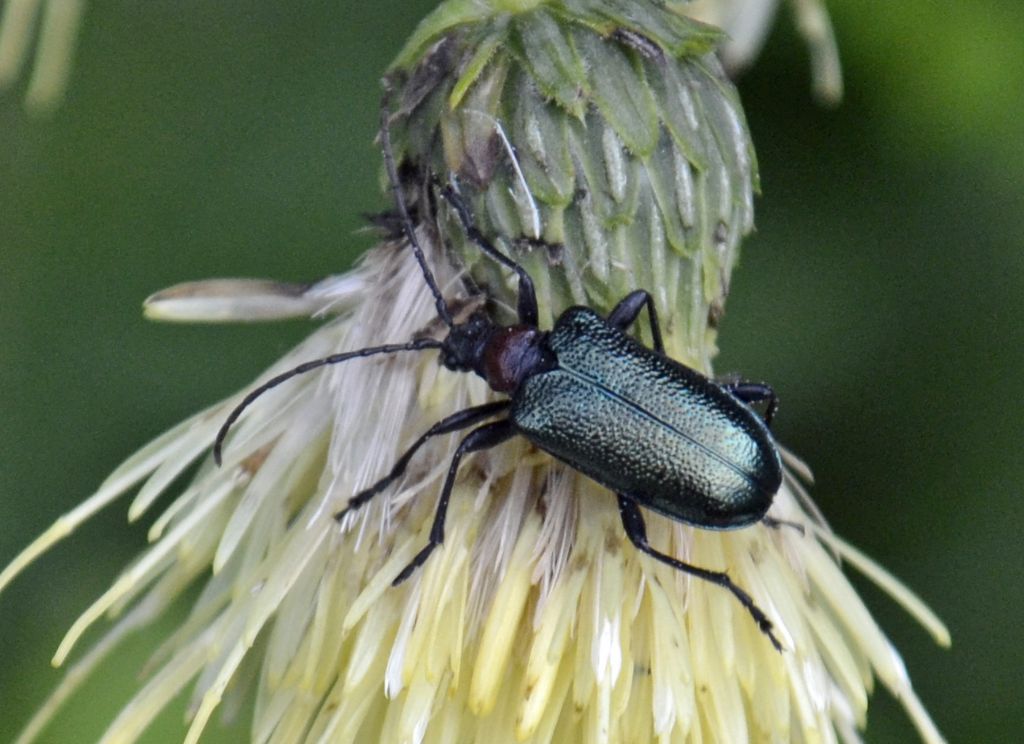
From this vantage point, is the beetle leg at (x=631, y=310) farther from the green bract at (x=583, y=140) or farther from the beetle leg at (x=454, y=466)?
the beetle leg at (x=454, y=466)

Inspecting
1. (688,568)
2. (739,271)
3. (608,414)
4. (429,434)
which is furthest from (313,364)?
(739,271)

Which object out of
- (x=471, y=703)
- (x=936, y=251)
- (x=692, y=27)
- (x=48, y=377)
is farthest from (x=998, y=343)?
A: (x=48, y=377)

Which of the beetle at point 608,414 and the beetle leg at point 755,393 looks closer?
the beetle at point 608,414

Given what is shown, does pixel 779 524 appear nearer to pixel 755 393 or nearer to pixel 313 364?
pixel 755 393

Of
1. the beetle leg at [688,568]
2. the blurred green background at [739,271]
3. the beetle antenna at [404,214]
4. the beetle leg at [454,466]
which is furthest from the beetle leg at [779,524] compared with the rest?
the blurred green background at [739,271]

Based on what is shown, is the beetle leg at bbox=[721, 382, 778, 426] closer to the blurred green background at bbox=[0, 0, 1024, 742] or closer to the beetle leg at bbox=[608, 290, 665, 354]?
the beetle leg at bbox=[608, 290, 665, 354]
